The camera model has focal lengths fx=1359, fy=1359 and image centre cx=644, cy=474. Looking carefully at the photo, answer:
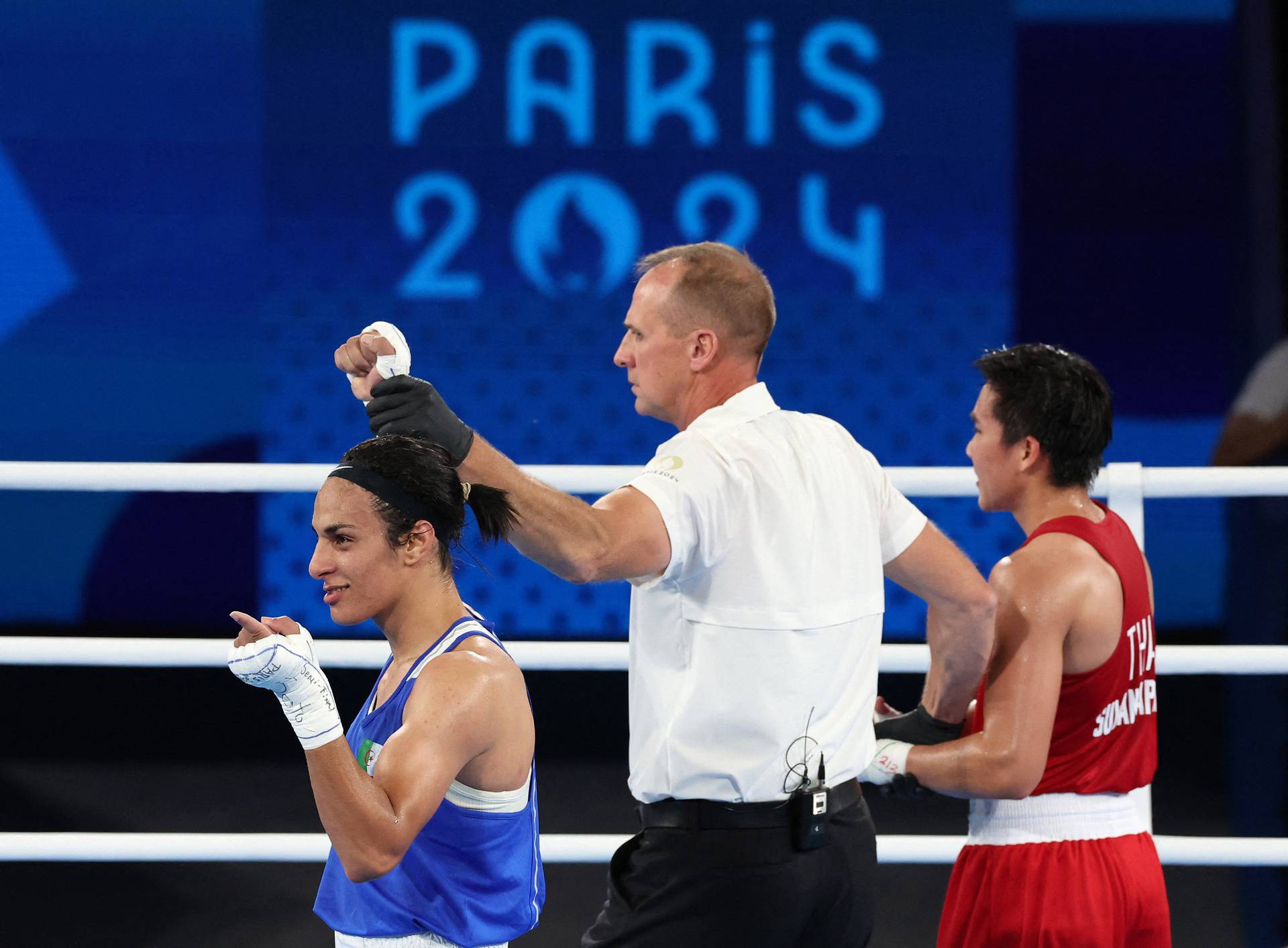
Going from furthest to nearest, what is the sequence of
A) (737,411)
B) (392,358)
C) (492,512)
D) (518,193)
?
(518,193) → (737,411) → (392,358) → (492,512)

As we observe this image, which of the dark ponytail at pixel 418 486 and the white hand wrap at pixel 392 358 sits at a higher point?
the white hand wrap at pixel 392 358

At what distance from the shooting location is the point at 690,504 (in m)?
1.68

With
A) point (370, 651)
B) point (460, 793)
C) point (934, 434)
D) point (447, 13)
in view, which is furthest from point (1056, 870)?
point (447, 13)

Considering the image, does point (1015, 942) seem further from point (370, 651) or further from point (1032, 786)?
point (370, 651)

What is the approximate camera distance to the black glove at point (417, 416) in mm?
1545

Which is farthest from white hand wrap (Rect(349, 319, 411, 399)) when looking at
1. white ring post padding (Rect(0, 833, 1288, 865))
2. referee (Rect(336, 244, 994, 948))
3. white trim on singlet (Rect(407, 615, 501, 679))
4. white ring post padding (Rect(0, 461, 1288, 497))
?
white ring post padding (Rect(0, 833, 1288, 865))

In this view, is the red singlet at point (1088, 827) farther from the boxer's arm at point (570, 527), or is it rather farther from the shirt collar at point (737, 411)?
the boxer's arm at point (570, 527)

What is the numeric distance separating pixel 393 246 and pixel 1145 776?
4.51 metres

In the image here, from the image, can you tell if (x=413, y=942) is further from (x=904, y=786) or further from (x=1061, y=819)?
(x=1061, y=819)

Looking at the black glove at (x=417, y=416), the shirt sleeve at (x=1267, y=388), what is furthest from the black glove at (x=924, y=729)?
the shirt sleeve at (x=1267, y=388)

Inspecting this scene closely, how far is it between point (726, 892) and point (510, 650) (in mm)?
670

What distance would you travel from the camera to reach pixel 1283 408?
20.0 ft

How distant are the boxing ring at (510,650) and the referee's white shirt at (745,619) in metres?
Answer: 0.48

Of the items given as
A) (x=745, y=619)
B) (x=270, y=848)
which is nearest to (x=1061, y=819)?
(x=745, y=619)
